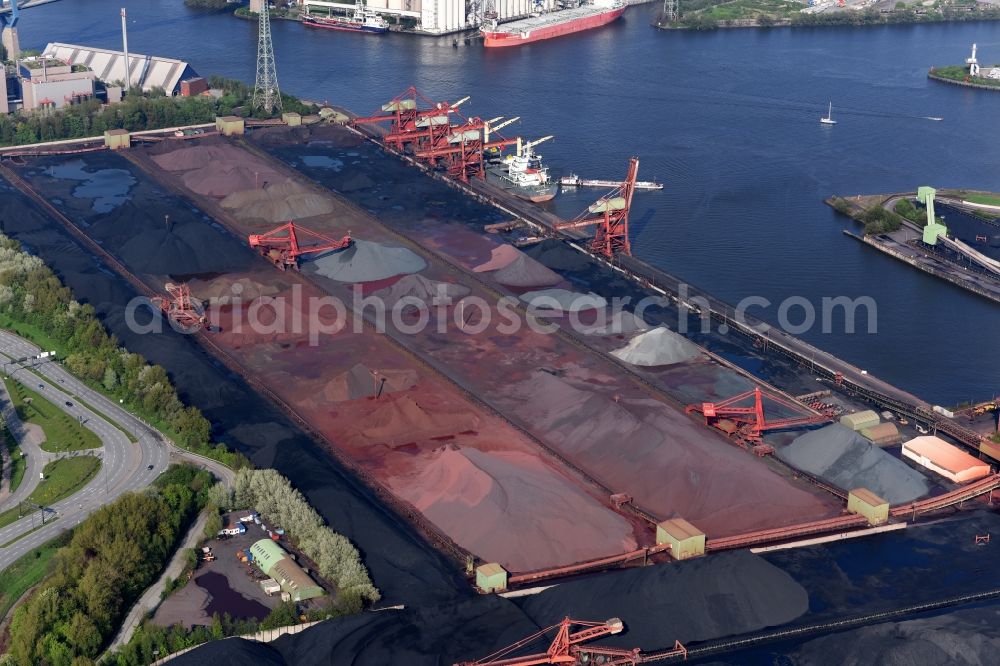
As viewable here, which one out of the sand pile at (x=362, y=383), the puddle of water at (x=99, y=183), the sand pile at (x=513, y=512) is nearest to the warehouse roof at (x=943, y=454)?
the sand pile at (x=513, y=512)

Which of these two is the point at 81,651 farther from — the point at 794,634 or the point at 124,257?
the point at 124,257

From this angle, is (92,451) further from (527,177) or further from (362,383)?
(527,177)

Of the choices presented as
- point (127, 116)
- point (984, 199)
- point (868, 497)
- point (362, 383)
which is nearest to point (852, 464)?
point (868, 497)

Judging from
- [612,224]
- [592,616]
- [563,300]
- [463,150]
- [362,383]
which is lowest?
[592,616]

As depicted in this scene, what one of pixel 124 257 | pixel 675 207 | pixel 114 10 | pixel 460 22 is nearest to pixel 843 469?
pixel 675 207

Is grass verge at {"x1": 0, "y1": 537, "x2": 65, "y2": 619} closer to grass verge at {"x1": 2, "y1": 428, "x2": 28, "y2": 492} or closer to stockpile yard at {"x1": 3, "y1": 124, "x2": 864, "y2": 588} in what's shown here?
grass verge at {"x1": 2, "y1": 428, "x2": 28, "y2": 492}

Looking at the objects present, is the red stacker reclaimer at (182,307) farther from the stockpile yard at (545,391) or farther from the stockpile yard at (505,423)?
the stockpile yard at (545,391)
